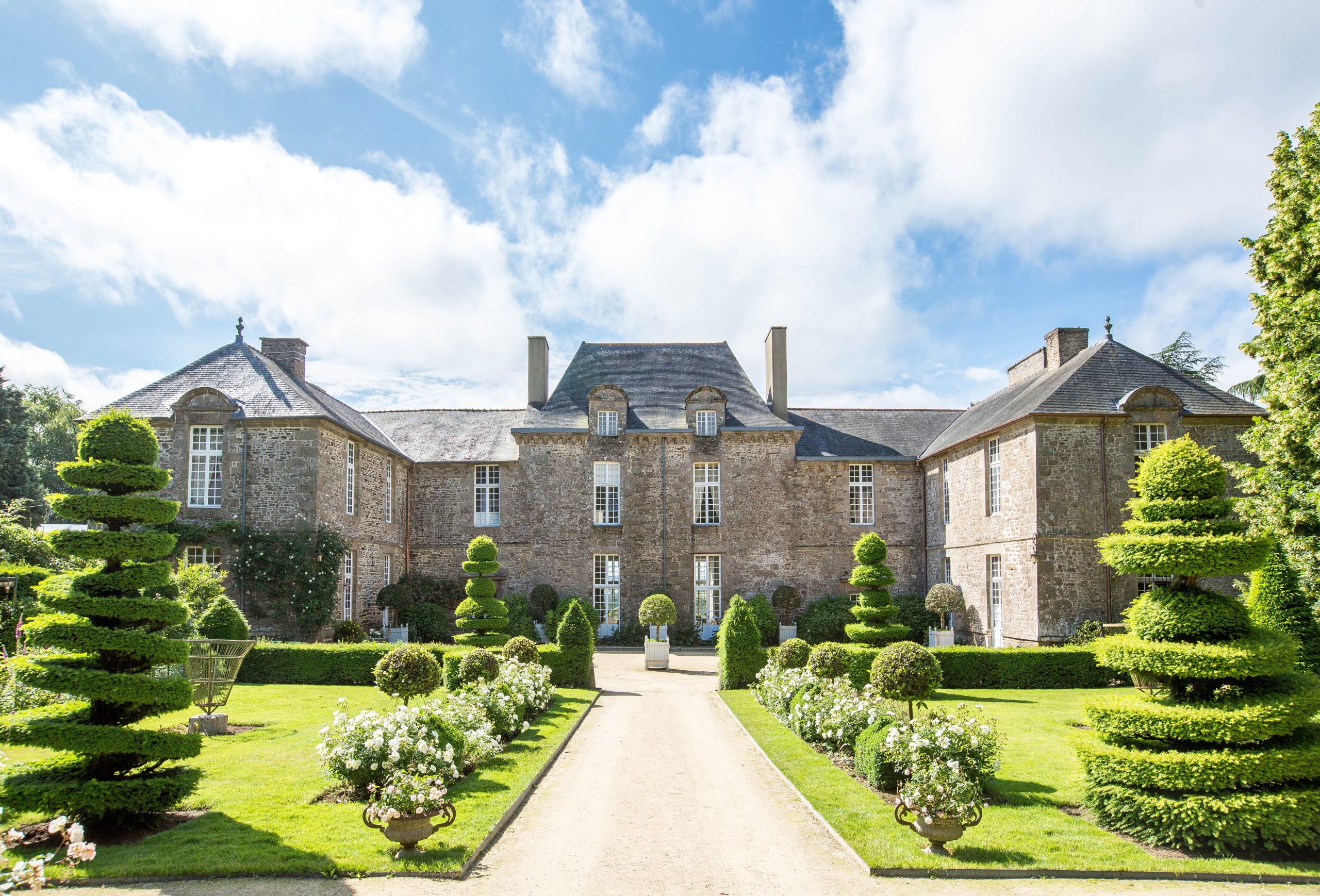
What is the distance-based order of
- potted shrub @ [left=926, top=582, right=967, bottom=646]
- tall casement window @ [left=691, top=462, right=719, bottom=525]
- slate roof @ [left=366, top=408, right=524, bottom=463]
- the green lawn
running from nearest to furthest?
the green lawn, potted shrub @ [left=926, top=582, right=967, bottom=646], tall casement window @ [left=691, top=462, right=719, bottom=525], slate roof @ [left=366, top=408, right=524, bottom=463]

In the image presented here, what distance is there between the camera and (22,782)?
23.6 ft

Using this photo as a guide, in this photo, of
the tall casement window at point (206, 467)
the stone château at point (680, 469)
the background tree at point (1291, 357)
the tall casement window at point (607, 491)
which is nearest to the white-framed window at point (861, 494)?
the stone château at point (680, 469)

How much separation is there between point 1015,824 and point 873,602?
987 cm

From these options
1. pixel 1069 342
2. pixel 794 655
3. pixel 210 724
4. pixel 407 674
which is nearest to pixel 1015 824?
pixel 407 674

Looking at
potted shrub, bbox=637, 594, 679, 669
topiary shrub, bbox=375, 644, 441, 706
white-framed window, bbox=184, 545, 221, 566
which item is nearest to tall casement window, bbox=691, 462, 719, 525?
potted shrub, bbox=637, 594, 679, 669

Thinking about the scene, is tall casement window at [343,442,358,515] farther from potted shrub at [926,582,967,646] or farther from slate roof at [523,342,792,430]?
potted shrub at [926,582,967,646]

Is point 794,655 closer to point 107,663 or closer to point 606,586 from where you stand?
point 107,663

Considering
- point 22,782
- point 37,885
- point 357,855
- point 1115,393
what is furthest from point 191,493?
point 1115,393

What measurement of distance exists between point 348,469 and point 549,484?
6.54 m

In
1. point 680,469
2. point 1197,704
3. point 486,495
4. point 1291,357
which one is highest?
point 1291,357

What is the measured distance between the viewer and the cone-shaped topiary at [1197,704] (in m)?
7.18

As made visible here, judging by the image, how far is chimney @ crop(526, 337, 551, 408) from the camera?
28.8m

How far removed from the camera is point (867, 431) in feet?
97.1

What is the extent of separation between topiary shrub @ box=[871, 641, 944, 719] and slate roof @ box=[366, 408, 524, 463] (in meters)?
19.4
